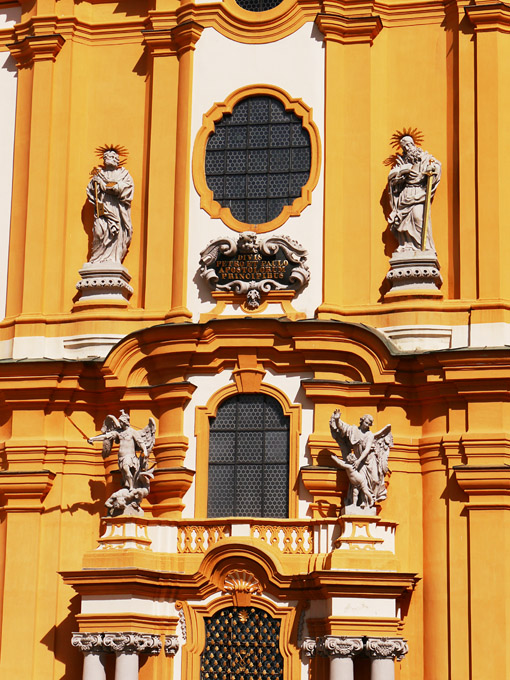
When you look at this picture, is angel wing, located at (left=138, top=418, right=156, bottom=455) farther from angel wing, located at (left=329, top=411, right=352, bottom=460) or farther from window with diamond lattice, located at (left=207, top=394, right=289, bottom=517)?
angel wing, located at (left=329, top=411, right=352, bottom=460)

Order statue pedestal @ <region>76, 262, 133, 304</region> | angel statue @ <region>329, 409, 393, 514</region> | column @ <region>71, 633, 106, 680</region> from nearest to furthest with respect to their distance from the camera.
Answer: column @ <region>71, 633, 106, 680</region>
angel statue @ <region>329, 409, 393, 514</region>
statue pedestal @ <region>76, 262, 133, 304</region>

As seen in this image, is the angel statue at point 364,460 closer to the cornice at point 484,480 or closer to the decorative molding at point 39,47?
the cornice at point 484,480

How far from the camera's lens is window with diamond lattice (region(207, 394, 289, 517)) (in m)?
21.7

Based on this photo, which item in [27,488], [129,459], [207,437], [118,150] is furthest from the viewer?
[118,150]

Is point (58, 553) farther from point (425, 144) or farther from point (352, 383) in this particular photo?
point (425, 144)

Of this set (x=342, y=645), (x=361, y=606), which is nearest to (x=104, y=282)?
(x=361, y=606)

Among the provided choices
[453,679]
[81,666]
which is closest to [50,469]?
[81,666]

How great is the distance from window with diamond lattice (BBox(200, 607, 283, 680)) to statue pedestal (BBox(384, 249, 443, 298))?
4496 millimetres

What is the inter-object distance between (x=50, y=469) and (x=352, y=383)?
13.4 feet

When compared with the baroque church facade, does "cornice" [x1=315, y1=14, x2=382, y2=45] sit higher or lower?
higher

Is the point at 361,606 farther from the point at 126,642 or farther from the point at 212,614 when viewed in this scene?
the point at 126,642

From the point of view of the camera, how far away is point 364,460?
2092cm

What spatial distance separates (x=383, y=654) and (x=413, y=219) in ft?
18.7

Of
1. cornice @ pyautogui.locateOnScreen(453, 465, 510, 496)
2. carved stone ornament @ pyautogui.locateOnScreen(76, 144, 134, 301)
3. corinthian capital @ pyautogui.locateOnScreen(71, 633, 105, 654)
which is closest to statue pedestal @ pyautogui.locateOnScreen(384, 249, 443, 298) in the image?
cornice @ pyautogui.locateOnScreen(453, 465, 510, 496)
